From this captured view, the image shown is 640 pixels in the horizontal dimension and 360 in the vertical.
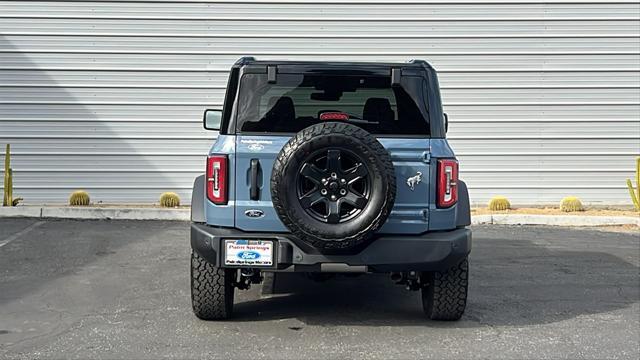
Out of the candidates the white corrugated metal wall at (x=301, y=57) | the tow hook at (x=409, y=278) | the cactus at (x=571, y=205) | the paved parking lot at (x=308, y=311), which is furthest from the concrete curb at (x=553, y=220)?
the tow hook at (x=409, y=278)

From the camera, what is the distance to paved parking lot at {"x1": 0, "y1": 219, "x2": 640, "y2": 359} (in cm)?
544

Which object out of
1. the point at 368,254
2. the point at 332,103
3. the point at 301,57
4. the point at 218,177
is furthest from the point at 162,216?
the point at 368,254

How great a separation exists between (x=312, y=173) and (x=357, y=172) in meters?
0.29

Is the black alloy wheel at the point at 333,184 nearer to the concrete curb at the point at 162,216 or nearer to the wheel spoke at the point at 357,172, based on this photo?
the wheel spoke at the point at 357,172

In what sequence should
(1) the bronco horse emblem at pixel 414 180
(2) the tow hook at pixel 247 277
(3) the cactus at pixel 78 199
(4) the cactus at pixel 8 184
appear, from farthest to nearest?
(3) the cactus at pixel 78 199
(4) the cactus at pixel 8 184
(2) the tow hook at pixel 247 277
(1) the bronco horse emblem at pixel 414 180

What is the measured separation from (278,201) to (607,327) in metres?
2.65

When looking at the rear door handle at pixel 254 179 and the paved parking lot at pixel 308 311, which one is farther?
the rear door handle at pixel 254 179

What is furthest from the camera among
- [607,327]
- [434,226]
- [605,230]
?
[605,230]

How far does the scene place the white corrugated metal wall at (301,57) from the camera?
1307 cm

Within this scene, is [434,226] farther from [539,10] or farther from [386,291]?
[539,10]

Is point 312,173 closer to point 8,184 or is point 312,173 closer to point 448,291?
point 448,291

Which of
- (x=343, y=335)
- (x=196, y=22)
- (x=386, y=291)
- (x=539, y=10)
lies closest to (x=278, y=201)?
(x=343, y=335)

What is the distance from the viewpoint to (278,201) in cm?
532

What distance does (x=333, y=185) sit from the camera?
17.6ft
